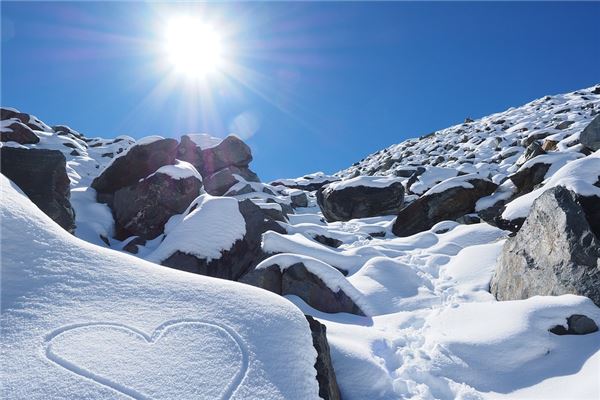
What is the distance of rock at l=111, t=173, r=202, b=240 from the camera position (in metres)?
15.3

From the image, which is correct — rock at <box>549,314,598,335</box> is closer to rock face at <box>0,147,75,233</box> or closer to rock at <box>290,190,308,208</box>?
rock face at <box>0,147,75,233</box>

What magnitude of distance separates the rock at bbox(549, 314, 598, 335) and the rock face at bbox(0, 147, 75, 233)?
431 inches

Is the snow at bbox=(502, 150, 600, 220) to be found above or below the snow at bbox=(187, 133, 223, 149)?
below

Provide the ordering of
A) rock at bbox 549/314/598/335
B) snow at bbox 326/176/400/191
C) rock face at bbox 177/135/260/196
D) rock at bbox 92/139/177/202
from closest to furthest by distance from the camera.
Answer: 1. rock at bbox 549/314/598/335
2. rock at bbox 92/139/177/202
3. snow at bbox 326/176/400/191
4. rock face at bbox 177/135/260/196

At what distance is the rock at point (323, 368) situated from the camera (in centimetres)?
425

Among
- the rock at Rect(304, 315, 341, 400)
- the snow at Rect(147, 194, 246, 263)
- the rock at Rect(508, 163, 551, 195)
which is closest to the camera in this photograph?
the rock at Rect(304, 315, 341, 400)

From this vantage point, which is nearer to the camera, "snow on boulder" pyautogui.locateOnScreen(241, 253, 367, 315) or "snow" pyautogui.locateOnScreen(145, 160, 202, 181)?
"snow on boulder" pyautogui.locateOnScreen(241, 253, 367, 315)

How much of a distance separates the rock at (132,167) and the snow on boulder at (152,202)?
115 cm

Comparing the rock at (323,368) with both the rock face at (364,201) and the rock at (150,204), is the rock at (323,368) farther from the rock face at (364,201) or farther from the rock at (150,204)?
the rock face at (364,201)

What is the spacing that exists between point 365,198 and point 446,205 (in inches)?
250

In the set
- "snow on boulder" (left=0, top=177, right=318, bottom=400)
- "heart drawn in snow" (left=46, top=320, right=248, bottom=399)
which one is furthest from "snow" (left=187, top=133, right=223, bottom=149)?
"heart drawn in snow" (left=46, top=320, right=248, bottom=399)

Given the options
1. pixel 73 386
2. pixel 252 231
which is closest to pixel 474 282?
→ pixel 252 231

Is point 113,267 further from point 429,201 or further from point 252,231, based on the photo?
point 429,201

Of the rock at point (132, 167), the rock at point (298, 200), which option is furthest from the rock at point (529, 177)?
the rock at point (298, 200)
